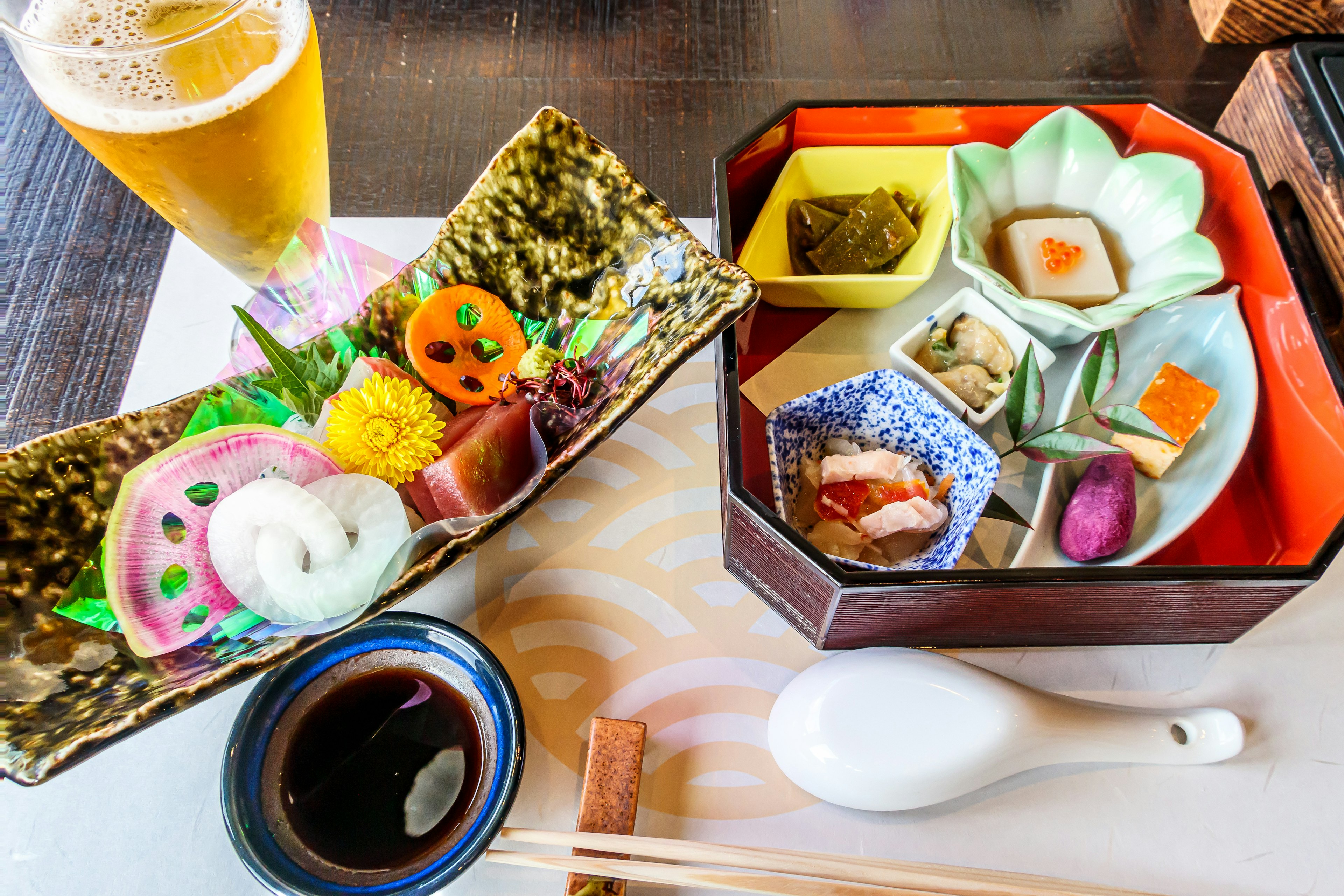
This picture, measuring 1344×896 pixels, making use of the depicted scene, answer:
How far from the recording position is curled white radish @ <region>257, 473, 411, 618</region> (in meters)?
→ 0.54

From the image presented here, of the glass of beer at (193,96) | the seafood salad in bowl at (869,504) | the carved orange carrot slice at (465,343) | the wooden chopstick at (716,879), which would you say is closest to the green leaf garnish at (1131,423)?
the seafood salad in bowl at (869,504)

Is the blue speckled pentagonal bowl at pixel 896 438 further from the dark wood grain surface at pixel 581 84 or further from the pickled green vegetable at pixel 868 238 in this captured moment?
the dark wood grain surface at pixel 581 84

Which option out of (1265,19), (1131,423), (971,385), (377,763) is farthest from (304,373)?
(1265,19)

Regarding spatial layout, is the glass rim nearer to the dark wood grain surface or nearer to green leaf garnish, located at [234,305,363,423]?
green leaf garnish, located at [234,305,363,423]

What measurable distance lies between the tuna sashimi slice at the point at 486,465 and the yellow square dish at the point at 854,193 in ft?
0.88

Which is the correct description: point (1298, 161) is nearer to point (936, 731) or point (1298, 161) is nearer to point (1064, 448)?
point (1064, 448)

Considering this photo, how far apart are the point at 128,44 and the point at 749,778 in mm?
713

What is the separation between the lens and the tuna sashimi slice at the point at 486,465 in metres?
0.61

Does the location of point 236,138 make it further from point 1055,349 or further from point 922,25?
point 922,25

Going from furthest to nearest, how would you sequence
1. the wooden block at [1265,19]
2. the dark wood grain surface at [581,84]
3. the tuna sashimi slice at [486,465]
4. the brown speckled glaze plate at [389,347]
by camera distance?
1. the wooden block at [1265,19]
2. the dark wood grain surface at [581,84]
3. the tuna sashimi slice at [486,465]
4. the brown speckled glaze plate at [389,347]

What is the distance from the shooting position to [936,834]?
59 cm

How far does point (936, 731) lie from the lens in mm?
566

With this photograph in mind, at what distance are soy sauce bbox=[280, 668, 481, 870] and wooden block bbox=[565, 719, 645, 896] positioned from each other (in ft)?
0.28

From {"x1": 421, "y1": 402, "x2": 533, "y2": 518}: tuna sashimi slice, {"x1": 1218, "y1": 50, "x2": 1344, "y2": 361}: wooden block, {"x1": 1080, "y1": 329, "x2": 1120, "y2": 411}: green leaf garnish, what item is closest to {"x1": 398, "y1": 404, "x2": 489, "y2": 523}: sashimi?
{"x1": 421, "y1": 402, "x2": 533, "y2": 518}: tuna sashimi slice
